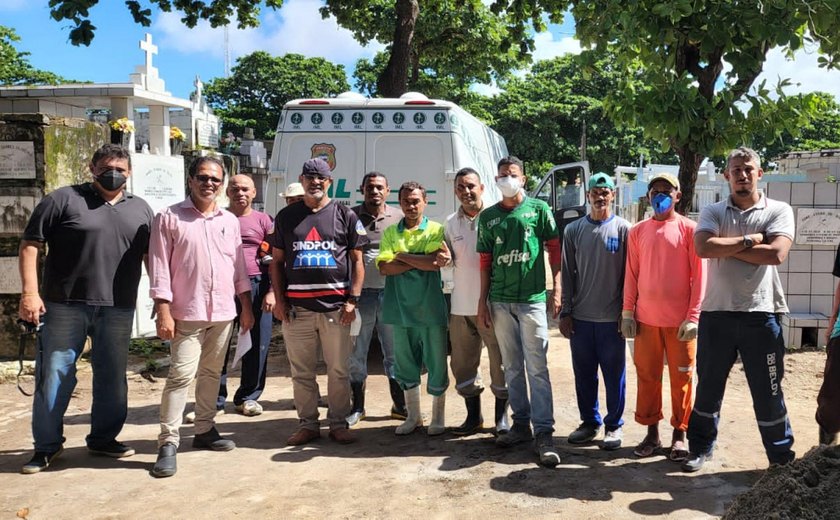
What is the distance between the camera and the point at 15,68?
35.0 metres

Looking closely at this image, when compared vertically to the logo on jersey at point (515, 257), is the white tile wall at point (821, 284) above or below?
below

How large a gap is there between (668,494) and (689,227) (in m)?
1.58

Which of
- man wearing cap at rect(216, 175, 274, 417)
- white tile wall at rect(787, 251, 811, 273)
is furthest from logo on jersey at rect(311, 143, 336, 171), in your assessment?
white tile wall at rect(787, 251, 811, 273)

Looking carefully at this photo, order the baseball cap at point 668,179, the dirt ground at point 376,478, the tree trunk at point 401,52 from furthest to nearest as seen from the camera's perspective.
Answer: the tree trunk at point 401,52 < the baseball cap at point 668,179 < the dirt ground at point 376,478

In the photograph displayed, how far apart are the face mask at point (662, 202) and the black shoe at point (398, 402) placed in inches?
92.8

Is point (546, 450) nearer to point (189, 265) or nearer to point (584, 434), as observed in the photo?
point (584, 434)

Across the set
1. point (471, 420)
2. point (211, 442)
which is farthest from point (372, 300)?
point (211, 442)

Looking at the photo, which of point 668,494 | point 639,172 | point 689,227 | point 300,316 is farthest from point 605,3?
point 639,172

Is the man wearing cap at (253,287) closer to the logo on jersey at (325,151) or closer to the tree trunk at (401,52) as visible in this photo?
the logo on jersey at (325,151)

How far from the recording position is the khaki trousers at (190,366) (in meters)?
4.41

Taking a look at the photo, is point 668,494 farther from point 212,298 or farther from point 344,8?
point 344,8

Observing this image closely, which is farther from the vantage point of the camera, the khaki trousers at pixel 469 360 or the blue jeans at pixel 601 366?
the khaki trousers at pixel 469 360

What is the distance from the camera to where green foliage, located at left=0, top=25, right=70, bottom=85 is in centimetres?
3291

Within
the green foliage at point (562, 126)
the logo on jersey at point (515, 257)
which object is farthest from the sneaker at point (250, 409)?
the green foliage at point (562, 126)
